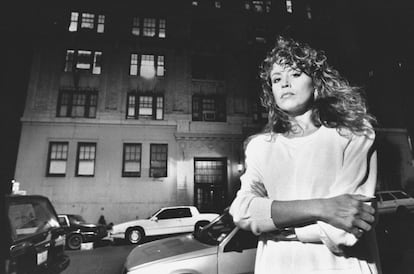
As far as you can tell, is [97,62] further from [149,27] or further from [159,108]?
[159,108]

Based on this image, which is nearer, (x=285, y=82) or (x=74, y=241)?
(x=285, y=82)

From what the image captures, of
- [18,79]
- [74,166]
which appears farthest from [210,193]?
[18,79]

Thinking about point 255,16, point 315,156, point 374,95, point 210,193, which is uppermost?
point 255,16

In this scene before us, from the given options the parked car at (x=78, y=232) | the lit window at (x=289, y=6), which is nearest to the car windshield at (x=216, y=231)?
the parked car at (x=78, y=232)

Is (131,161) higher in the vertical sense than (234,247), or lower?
higher

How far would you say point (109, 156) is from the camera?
9.49m

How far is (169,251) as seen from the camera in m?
2.59

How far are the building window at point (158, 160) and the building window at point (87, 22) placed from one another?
6.39m

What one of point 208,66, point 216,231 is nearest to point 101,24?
point 208,66

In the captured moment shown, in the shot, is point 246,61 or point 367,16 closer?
point 367,16

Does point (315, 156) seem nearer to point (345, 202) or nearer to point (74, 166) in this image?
point (345, 202)

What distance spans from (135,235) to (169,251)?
500cm

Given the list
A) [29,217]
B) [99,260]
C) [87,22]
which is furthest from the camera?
[87,22]

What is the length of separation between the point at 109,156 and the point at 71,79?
419 centimetres
